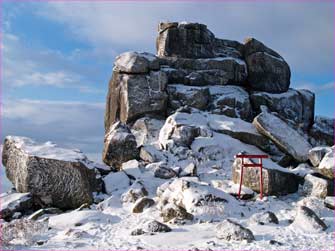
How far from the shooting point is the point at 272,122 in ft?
72.3

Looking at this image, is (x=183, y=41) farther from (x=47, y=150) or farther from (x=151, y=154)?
(x=47, y=150)

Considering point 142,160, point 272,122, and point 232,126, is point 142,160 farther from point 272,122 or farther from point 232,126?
point 272,122

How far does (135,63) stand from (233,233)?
62.7 ft

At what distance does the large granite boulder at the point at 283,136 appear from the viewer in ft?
65.8

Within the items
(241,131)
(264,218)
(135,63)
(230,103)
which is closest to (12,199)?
(264,218)

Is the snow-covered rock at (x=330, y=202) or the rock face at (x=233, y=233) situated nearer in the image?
the rock face at (x=233, y=233)

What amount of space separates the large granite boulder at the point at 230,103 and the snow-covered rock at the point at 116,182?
11.5m

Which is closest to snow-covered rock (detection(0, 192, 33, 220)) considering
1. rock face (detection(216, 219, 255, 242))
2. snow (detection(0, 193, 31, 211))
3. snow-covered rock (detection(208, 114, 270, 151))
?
snow (detection(0, 193, 31, 211))

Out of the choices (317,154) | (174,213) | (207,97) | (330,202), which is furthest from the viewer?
(207,97)

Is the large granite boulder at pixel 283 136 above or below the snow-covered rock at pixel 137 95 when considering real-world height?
below

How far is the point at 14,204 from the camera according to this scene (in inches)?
565

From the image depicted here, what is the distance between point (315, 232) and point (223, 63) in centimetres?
2052

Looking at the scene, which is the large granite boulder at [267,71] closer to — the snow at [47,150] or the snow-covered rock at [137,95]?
the snow-covered rock at [137,95]

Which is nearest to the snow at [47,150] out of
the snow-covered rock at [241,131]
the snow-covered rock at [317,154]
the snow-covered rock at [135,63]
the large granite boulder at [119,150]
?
the large granite boulder at [119,150]
